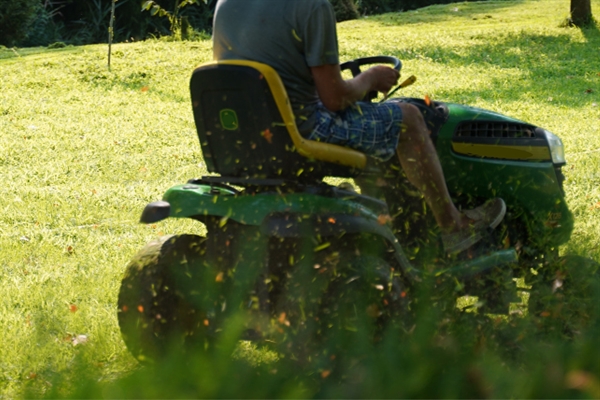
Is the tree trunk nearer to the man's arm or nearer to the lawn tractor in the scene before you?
the lawn tractor

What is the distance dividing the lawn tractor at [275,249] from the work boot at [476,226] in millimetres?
53

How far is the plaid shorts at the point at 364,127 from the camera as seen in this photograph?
376 centimetres

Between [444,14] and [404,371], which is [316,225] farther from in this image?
[444,14]

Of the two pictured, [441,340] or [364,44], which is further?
[364,44]

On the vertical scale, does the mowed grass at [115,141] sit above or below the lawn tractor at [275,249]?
below

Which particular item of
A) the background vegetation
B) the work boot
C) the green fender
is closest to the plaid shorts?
the green fender

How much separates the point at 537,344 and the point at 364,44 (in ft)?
46.4

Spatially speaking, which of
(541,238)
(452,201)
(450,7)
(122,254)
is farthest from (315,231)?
(450,7)

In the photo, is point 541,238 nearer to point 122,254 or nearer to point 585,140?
point 122,254

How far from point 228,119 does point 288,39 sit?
384 mm

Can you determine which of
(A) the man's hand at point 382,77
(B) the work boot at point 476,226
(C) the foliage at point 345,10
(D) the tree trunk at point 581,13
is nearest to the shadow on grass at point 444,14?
(C) the foliage at point 345,10

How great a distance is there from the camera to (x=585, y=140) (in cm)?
889

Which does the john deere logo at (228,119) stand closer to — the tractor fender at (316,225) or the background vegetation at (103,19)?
the tractor fender at (316,225)

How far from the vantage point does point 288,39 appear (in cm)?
367
